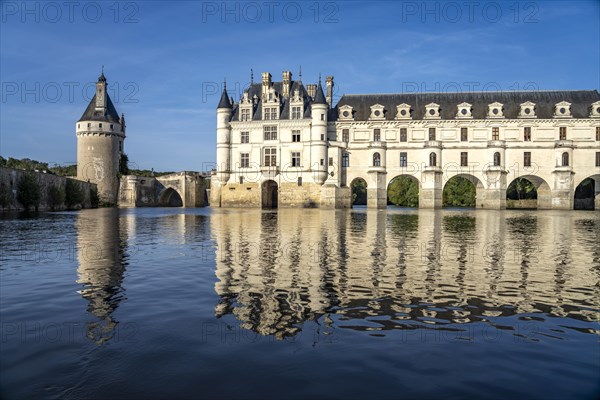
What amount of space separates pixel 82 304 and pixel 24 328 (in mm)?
1381

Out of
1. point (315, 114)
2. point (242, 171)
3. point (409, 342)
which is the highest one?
point (315, 114)

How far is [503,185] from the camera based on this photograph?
60.5 metres

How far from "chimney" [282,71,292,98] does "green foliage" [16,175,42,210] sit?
34106 mm

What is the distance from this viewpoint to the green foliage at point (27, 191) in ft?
147

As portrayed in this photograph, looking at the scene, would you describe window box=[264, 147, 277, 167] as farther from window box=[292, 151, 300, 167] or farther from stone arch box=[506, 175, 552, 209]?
stone arch box=[506, 175, 552, 209]

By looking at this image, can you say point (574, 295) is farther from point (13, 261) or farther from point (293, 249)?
point (13, 261)

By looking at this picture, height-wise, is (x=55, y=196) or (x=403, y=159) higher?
(x=403, y=159)

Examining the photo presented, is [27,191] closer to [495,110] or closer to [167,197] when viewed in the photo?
[167,197]

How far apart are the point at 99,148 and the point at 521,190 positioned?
226 feet

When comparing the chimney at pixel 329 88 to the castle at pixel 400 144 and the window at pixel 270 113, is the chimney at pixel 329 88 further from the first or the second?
the window at pixel 270 113

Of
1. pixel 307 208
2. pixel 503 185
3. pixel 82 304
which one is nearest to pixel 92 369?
pixel 82 304

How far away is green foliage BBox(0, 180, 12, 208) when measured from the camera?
136 ft

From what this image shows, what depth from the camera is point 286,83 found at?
6675 centimetres

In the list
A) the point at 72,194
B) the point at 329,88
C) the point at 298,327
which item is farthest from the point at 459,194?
the point at 298,327
